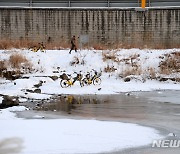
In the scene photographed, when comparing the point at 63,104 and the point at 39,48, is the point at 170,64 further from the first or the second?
the point at 63,104

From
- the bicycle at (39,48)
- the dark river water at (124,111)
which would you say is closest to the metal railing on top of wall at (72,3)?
the bicycle at (39,48)

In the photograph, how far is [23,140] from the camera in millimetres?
8750

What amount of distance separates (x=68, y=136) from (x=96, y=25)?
1052 inches

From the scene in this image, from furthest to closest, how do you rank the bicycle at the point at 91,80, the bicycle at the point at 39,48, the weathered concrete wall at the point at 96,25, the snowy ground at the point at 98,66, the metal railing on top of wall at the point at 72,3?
the metal railing on top of wall at the point at 72,3
the weathered concrete wall at the point at 96,25
the bicycle at the point at 39,48
the snowy ground at the point at 98,66
the bicycle at the point at 91,80

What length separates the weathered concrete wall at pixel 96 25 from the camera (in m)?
34.8

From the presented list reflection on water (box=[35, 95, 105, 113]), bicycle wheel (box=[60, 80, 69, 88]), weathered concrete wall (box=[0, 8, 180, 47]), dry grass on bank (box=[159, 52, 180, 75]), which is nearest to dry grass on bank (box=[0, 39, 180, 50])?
weathered concrete wall (box=[0, 8, 180, 47])

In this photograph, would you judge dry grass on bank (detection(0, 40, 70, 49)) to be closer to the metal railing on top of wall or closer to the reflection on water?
the metal railing on top of wall

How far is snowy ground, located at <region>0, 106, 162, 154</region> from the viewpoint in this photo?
26.9 ft

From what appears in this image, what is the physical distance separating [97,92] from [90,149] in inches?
527

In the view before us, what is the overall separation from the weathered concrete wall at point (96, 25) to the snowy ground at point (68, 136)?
2432cm

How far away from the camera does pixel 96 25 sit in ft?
115

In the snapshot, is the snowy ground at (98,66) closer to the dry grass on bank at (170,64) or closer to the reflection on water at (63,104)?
the dry grass on bank at (170,64)

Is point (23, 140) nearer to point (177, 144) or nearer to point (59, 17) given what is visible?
point (177, 144)

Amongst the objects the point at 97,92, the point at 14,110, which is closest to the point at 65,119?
the point at 14,110
